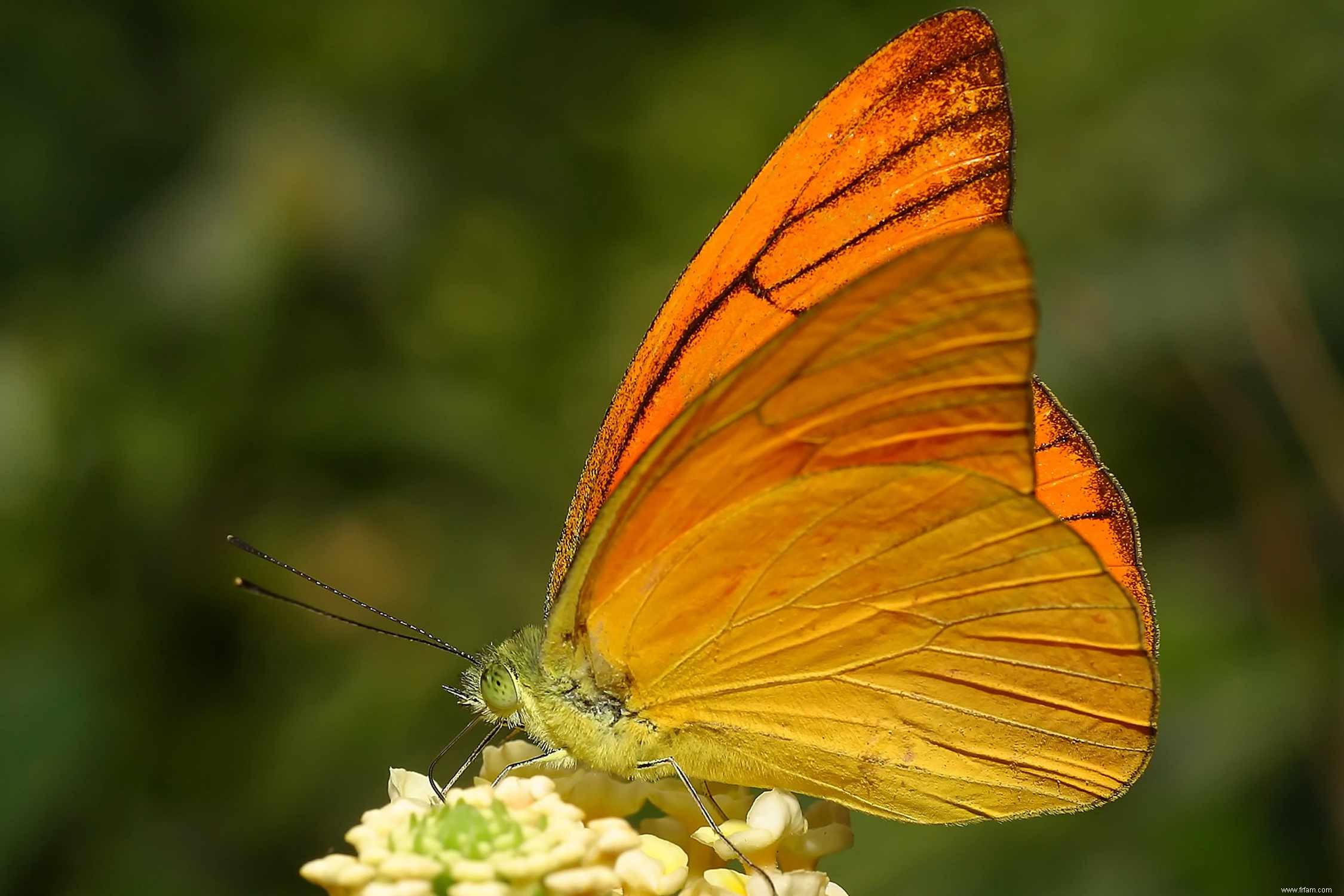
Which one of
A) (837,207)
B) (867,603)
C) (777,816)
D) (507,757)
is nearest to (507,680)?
(507,757)

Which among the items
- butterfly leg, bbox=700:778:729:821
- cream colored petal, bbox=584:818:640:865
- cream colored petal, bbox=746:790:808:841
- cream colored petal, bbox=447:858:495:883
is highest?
butterfly leg, bbox=700:778:729:821

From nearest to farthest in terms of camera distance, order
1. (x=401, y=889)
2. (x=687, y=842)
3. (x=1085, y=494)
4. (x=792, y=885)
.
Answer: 1. (x=401, y=889)
2. (x=792, y=885)
3. (x=687, y=842)
4. (x=1085, y=494)

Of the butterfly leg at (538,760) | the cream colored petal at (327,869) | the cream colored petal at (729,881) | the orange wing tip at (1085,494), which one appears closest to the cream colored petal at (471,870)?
the cream colored petal at (327,869)

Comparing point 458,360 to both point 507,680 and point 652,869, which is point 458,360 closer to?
point 507,680

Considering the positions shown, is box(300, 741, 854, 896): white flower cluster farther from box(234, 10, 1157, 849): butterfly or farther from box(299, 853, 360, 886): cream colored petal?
box(234, 10, 1157, 849): butterfly

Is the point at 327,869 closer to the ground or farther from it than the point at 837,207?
closer to the ground

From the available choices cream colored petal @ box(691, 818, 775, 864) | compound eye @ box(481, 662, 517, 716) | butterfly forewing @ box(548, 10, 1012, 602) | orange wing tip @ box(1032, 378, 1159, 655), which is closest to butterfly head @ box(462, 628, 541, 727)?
compound eye @ box(481, 662, 517, 716)
